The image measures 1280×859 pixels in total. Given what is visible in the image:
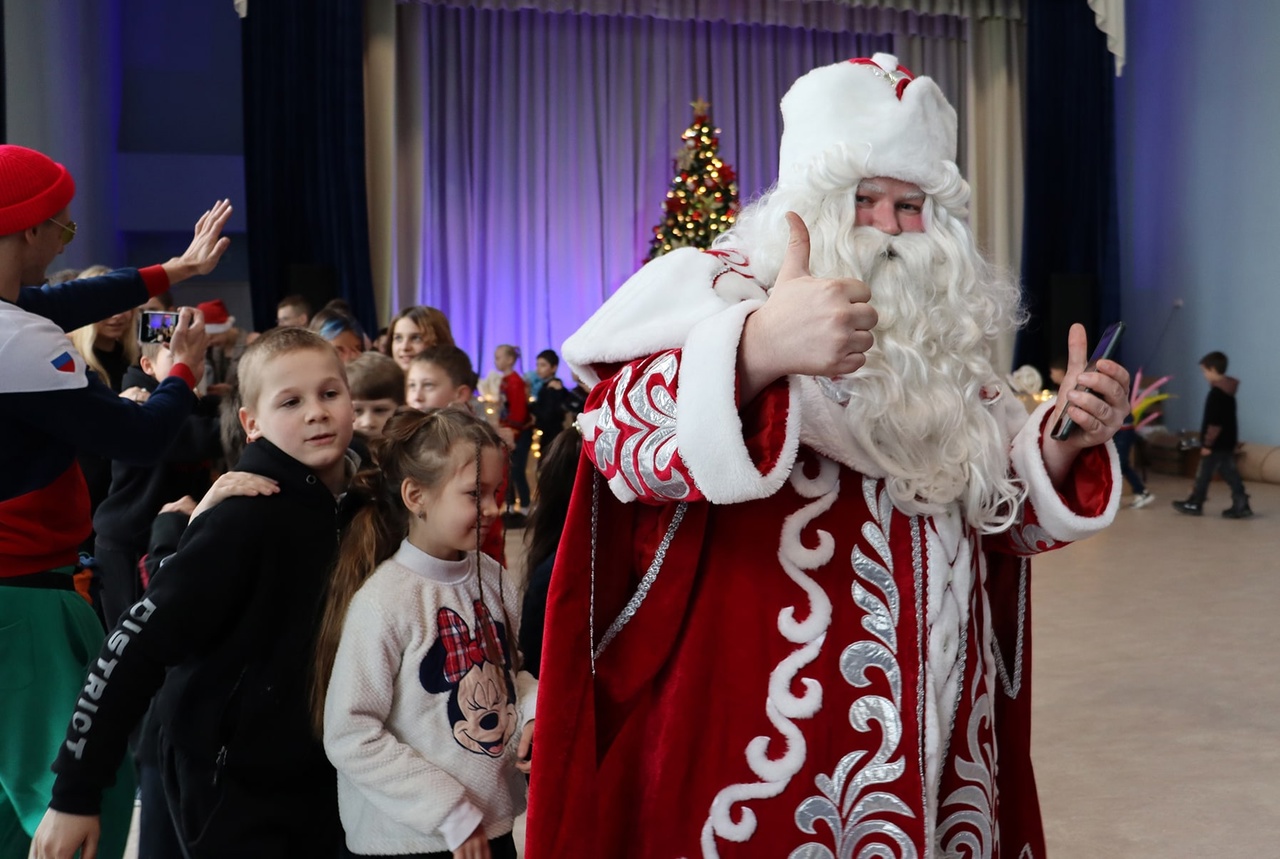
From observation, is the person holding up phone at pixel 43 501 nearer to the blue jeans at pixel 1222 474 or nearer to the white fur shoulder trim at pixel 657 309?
the white fur shoulder trim at pixel 657 309

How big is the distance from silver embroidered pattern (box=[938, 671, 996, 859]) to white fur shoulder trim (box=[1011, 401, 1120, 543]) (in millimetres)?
208

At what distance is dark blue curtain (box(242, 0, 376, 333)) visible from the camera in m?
10.6

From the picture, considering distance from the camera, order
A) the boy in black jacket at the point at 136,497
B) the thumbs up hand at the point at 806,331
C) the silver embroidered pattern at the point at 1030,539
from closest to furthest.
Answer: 1. the thumbs up hand at the point at 806,331
2. the silver embroidered pattern at the point at 1030,539
3. the boy in black jacket at the point at 136,497

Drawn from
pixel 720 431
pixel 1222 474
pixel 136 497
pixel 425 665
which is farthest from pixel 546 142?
A: pixel 720 431

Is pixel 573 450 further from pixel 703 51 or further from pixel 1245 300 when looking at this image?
pixel 1245 300

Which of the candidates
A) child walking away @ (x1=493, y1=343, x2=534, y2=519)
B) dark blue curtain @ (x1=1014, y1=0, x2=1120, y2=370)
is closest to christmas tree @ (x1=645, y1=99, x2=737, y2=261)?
child walking away @ (x1=493, y1=343, x2=534, y2=519)

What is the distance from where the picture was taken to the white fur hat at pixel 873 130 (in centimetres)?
153

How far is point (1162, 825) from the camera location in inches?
129

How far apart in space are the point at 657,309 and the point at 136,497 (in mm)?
2359

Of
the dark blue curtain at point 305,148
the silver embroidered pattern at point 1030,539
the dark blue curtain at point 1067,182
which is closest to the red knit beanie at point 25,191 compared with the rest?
the silver embroidered pattern at point 1030,539

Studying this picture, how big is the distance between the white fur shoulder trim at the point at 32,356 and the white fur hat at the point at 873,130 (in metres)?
1.18

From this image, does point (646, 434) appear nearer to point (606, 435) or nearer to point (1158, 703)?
point (606, 435)

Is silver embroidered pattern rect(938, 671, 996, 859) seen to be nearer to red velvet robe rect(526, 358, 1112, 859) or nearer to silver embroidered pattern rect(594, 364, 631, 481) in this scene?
red velvet robe rect(526, 358, 1112, 859)

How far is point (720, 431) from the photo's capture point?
1.19 meters
